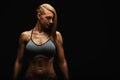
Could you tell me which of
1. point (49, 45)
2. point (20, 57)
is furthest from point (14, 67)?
point (49, 45)

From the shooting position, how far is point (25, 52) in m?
4.75

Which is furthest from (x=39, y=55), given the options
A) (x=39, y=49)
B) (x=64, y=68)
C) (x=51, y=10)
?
(x=51, y=10)

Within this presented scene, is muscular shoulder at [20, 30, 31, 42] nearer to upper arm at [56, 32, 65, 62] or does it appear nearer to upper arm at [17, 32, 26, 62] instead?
upper arm at [17, 32, 26, 62]

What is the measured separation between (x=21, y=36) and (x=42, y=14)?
0.29 m

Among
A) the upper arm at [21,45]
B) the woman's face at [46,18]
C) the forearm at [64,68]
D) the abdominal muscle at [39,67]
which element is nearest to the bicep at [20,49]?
the upper arm at [21,45]

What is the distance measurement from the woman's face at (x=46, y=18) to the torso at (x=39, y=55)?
0.41 feet

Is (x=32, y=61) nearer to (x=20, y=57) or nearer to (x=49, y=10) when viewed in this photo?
(x=20, y=57)

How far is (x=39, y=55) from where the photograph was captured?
15.4 feet

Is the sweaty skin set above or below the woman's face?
below

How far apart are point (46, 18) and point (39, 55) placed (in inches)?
13.8

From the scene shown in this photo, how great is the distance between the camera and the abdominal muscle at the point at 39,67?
472cm

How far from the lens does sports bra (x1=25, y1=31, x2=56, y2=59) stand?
4684 millimetres

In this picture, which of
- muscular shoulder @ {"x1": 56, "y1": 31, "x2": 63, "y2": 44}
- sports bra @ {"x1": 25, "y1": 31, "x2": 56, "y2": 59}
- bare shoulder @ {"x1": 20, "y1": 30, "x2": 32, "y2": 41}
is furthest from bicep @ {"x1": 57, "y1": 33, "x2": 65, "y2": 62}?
bare shoulder @ {"x1": 20, "y1": 30, "x2": 32, "y2": 41}

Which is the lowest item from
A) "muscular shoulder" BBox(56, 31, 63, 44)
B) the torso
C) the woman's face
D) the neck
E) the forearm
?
the forearm
